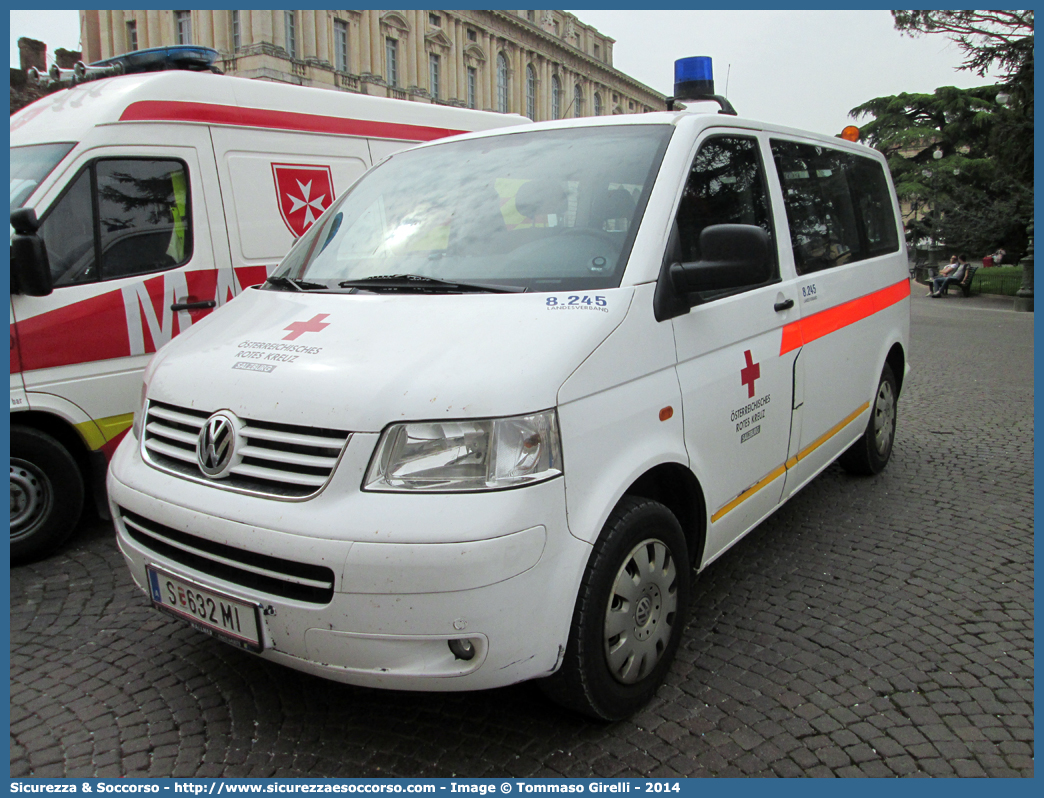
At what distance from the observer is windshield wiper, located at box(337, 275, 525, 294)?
2892 mm

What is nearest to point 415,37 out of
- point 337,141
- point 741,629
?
point 337,141

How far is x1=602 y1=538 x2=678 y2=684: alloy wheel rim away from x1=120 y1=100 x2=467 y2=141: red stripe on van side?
12.8ft

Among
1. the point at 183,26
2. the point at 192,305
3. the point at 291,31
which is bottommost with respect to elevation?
the point at 192,305

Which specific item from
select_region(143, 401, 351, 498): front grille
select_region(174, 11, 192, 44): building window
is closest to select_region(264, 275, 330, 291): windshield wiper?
select_region(143, 401, 351, 498): front grille

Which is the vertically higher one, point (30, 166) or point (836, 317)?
point (30, 166)

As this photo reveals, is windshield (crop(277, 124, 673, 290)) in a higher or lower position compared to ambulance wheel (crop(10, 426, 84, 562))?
higher

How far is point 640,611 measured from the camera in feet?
9.13

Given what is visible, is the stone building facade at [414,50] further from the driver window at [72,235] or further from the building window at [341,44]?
the driver window at [72,235]

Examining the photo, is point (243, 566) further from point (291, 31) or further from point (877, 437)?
point (291, 31)

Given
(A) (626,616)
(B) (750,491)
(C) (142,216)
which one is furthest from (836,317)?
(C) (142,216)

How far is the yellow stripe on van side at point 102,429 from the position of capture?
14.8 ft

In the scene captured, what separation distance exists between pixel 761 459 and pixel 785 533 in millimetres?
1219

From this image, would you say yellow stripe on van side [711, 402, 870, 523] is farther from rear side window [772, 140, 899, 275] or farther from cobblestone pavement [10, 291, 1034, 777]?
rear side window [772, 140, 899, 275]

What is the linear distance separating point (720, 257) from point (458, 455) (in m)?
1.22
